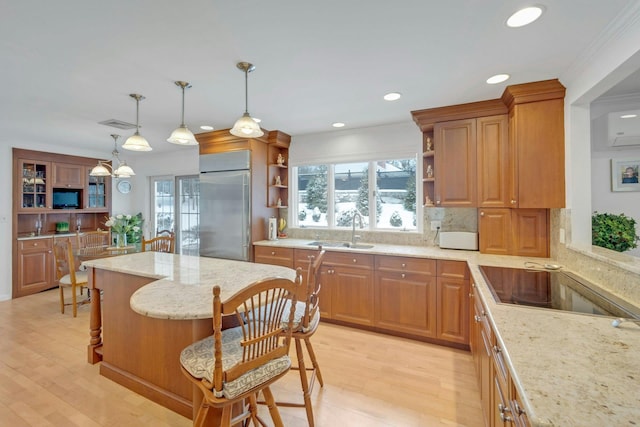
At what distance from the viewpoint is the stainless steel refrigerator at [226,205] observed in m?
3.66

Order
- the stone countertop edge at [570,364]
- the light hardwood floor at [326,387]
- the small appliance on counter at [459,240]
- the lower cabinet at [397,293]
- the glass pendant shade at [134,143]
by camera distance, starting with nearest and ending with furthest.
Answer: the stone countertop edge at [570,364], the light hardwood floor at [326,387], the glass pendant shade at [134,143], the lower cabinet at [397,293], the small appliance on counter at [459,240]

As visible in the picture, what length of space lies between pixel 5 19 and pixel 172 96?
1.13m

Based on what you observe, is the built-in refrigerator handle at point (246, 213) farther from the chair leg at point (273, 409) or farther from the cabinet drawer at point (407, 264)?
the chair leg at point (273, 409)

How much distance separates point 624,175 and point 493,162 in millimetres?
1128

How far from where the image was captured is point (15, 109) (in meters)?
2.96

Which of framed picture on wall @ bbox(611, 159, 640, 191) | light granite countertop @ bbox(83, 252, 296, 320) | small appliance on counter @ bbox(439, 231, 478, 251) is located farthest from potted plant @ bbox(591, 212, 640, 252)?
light granite countertop @ bbox(83, 252, 296, 320)

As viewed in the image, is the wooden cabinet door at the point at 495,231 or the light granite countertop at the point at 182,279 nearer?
the light granite countertop at the point at 182,279

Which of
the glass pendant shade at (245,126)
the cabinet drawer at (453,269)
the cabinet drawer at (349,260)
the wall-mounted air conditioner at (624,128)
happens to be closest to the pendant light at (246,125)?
the glass pendant shade at (245,126)

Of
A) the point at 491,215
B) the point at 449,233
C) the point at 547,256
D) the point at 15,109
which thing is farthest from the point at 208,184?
the point at 547,256

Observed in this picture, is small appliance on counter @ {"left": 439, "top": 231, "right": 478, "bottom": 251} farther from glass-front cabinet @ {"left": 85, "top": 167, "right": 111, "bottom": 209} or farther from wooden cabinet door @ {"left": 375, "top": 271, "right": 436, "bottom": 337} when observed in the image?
glass-front cabinet @ {"left": 85, "top": 167, "right": 111, "bottom": 209}

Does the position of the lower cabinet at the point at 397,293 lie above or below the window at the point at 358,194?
below

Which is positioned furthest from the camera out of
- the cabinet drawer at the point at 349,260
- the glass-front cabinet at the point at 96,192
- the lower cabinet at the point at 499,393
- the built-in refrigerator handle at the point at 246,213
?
the glass-front cabinet at the point at 96,192

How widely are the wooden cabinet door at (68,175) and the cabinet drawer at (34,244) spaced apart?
3.11ft

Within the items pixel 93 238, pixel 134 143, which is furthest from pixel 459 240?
pixel 93 238
